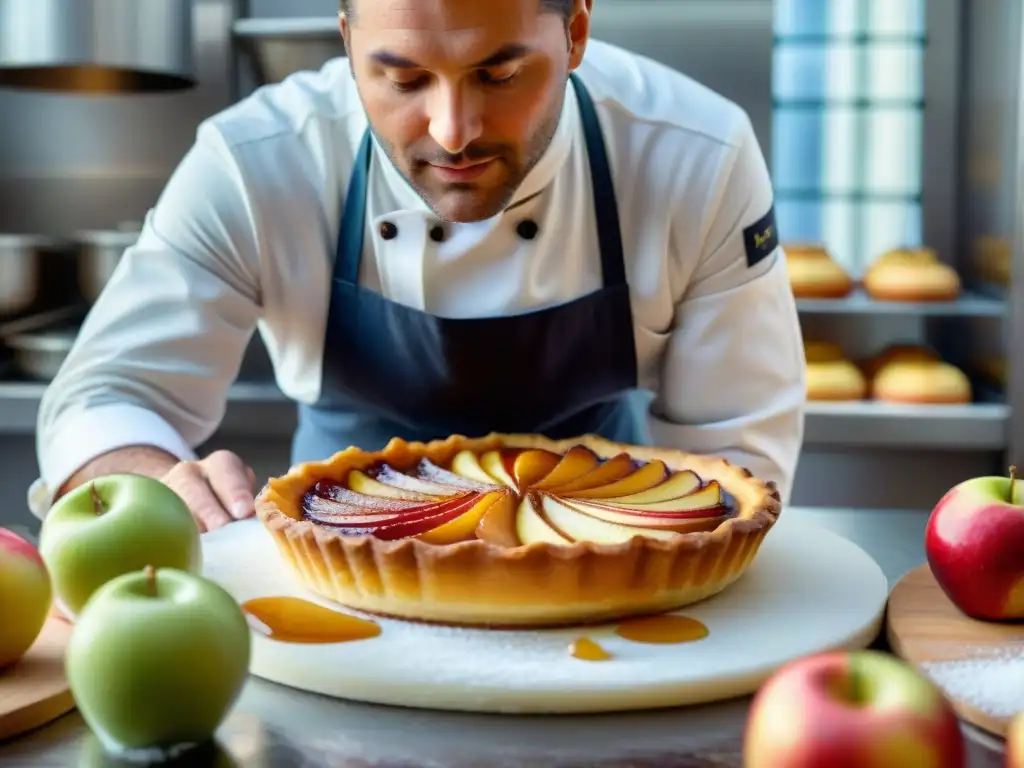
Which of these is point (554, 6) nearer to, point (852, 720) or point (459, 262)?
point (459, 262)

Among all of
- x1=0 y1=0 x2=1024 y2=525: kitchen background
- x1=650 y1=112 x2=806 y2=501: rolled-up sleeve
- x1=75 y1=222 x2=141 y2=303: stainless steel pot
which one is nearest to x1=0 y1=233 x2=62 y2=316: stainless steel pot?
x1=0 y1=0 x2=1024 y2=525: kitchen background

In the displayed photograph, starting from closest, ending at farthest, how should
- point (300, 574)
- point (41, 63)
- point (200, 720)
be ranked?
point (200, 720)
point (300, 574)
point (41, 63)

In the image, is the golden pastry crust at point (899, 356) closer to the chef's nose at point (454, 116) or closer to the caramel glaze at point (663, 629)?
the chef's nose at point (454, 116)

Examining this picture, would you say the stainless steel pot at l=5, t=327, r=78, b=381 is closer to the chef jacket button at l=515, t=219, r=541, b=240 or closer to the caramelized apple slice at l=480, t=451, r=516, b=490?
the chef jacket button at l=515, t=219, r=541, b=240

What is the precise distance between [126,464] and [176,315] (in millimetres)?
288

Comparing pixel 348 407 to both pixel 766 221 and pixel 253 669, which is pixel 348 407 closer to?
pixel 766 221

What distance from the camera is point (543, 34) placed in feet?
5.06

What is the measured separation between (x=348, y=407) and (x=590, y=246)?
49cm

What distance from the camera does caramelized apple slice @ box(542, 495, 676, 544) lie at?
1.29m

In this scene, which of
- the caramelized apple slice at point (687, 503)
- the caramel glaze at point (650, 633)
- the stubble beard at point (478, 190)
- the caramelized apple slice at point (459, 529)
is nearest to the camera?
the caramel glaze at point (650, 633)

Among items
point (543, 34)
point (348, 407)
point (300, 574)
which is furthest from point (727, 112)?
point (300, 574)

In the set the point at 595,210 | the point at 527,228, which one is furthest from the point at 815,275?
the point at 527,228

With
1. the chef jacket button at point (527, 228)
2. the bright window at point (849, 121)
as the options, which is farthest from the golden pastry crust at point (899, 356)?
the chef jacket button at point (527, 228)

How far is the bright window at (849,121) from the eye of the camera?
3.72 m
